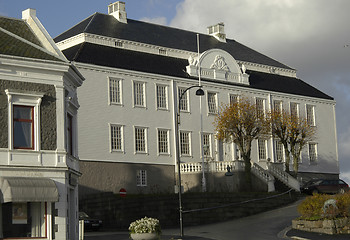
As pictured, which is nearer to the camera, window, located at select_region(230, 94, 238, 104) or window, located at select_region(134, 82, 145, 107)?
window, located at select_region(134, 82, 145, 107)

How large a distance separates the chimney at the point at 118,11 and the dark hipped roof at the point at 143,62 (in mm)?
4982

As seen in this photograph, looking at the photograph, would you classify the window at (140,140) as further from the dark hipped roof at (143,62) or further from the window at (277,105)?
the window at (277,105)

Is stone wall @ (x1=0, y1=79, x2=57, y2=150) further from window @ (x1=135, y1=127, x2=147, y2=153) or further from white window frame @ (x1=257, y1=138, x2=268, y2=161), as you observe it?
white window frame @ (x1=257, y1=138, x2=268, y2=161)

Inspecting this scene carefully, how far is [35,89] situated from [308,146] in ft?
139

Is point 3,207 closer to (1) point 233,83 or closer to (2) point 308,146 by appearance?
(1) point 233,83

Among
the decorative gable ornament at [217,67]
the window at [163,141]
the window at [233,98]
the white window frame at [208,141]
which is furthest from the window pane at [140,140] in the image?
the window at [233,98]

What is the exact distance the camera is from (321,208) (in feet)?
130

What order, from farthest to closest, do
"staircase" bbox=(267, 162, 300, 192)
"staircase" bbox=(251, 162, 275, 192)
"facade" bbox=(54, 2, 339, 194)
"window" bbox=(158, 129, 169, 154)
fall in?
"staircase" bbox=(267, 162, 300, 192)
"window" bbox=(158, 129, 169, 154)
"staircase" bbox=(251, 162, 275, 192)
"facade" bbox=(54, 2, 339, 194)

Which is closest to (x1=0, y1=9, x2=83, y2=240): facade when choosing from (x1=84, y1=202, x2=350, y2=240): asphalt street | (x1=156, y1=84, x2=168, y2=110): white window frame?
(x1=84, y1=202, x2=350, y2=240): asphalt street

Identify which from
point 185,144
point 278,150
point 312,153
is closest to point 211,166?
point 185,144

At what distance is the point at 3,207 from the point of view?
31.6 metres

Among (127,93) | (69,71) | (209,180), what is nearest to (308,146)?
(209,180)

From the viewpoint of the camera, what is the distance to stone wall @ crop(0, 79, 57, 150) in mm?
32062

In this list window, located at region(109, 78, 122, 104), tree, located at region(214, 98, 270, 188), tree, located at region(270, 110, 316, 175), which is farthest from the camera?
tree, located at region(270, 110, 316, 175)
